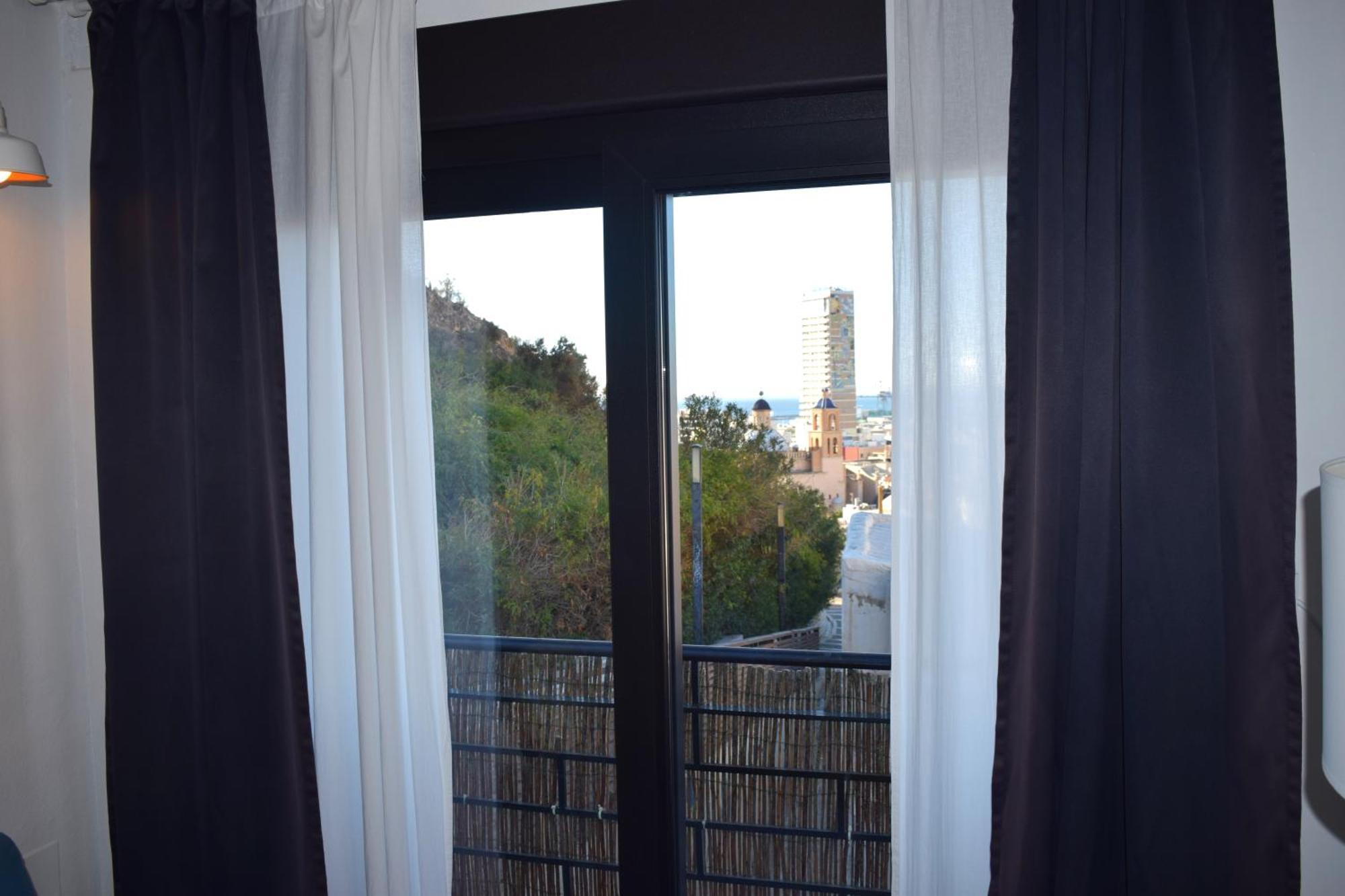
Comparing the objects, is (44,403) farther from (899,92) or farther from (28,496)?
(899,92)

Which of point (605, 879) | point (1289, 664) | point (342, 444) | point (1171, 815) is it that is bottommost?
point (605, 879)

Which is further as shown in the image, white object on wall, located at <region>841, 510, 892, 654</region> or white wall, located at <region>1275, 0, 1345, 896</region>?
white object on wall, located at <region>841, 510, 892, 654</region>

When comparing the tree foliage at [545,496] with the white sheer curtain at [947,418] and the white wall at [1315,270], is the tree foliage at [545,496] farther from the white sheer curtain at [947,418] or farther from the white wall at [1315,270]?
the white wall at [1315,270]

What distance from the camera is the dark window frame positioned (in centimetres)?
175

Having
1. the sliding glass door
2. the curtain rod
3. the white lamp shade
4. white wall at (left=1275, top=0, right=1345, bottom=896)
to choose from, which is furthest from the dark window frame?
the white lamp shade

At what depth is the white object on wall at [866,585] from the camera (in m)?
1.84

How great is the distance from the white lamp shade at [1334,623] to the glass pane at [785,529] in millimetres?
858

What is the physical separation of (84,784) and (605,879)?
127 cm

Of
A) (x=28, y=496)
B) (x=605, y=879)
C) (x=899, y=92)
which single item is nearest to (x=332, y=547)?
(x=28, y=496)

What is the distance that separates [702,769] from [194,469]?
1.25 m

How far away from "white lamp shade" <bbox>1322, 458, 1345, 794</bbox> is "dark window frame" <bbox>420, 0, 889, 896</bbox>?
1.01 meters

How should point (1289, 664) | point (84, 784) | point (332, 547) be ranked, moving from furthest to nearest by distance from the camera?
point (84, 784)
point (332, 547)
point (1289, 664)

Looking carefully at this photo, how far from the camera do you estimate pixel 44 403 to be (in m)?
2.13

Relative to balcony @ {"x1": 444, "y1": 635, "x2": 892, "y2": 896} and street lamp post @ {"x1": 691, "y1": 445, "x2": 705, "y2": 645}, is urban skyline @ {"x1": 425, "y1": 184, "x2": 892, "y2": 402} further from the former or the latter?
balcony @ {"x1": 444, "y1": 635, "x2": 892, "y2": 896}
